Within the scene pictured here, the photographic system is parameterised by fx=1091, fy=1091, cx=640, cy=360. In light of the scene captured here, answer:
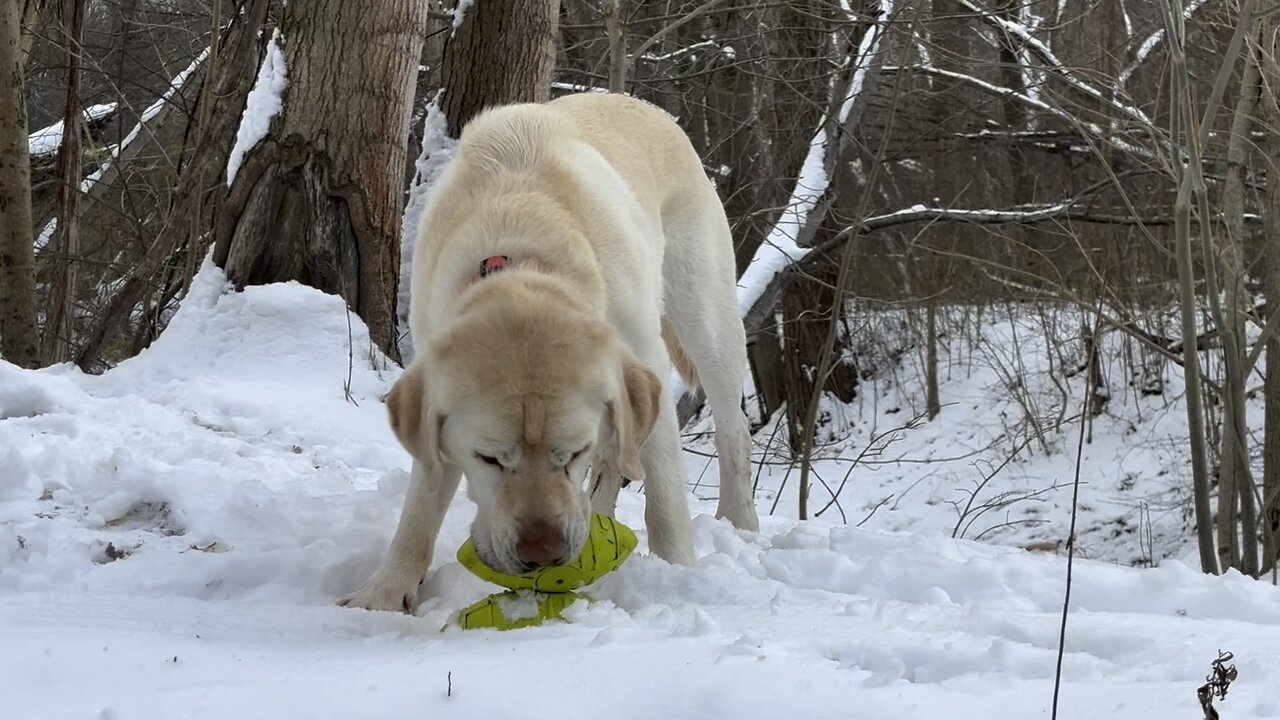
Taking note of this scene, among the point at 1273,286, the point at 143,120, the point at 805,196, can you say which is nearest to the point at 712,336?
the point at 1273,286

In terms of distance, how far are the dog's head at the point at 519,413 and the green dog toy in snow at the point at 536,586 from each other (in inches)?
3.9

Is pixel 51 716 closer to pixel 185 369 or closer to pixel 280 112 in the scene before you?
pixel 185 369

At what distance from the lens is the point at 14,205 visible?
24.9 feet

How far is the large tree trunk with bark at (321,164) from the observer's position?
18.8 feet

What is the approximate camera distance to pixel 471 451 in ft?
8.75

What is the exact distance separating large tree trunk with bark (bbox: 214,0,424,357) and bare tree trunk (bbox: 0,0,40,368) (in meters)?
2.77

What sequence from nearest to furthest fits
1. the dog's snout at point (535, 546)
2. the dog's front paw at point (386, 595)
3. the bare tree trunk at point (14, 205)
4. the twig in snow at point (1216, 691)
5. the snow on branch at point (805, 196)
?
the twig in snow at point (1216, 691) → the dog's snout at point (535, 546) → the dog's front paw at point (386, 595) → the bare tree trunk at point (14, 205) → the snow on branch at point (805, 196)

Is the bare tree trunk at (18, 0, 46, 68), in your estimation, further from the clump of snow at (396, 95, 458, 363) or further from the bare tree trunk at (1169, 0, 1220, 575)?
the bare tree trunk at (1169, 0, 1220, 575)

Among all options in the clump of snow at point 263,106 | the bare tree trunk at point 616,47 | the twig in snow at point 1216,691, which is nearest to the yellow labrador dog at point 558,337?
the twig in snow at point 1216,691

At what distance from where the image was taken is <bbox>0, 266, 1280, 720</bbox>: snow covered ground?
6.28 ft

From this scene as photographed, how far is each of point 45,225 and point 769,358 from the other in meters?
7.72

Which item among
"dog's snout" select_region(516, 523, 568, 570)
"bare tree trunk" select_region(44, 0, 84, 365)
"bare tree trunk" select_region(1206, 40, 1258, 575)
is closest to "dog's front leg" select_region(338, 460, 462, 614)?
"dog's snout" select_region(516, 523, 568, 570)

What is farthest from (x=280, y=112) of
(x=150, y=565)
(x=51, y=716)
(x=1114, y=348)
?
(x=1114, y=348)

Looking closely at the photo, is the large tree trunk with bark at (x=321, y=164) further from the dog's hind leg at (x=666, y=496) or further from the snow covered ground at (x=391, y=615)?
the dog's hind leg at (x=666, y=496)
